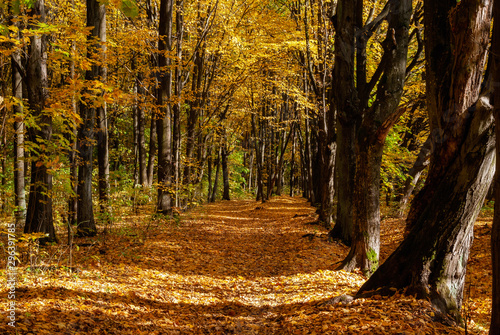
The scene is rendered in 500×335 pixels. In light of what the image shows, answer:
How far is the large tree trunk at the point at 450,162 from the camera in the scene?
12.8ft

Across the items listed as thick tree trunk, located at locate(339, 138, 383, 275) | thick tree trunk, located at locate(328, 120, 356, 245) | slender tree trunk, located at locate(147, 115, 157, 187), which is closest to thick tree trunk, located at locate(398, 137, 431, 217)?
thick tree trunk, located at locate(328, 120, 356, 245)

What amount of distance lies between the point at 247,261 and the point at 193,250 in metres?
1.41

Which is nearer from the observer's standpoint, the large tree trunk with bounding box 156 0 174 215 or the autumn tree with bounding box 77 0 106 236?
the autumn tree with bounding box 77 0 106 236

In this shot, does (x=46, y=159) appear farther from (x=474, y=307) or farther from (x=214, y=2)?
(x=214, y=2)

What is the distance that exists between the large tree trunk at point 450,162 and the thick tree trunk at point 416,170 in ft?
27.7

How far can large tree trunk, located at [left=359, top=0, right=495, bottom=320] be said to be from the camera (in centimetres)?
389

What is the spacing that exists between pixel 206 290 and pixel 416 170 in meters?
9.66

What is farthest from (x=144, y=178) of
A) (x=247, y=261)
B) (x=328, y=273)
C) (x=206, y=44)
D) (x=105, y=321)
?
(x=105, y=321)

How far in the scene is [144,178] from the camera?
1616 centimetres

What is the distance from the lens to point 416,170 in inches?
508

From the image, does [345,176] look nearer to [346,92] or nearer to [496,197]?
[346,92]

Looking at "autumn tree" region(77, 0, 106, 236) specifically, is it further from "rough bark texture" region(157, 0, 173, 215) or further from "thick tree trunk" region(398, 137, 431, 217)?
"thick tree trunk" region(398, 137, 431, 217)

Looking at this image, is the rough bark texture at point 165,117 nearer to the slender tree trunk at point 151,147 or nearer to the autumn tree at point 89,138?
the autumn tree at point 89,138

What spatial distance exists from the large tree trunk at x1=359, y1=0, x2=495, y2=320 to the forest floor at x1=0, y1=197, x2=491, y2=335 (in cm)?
28
